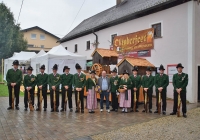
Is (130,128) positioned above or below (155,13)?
below

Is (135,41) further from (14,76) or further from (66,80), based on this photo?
(14,76)

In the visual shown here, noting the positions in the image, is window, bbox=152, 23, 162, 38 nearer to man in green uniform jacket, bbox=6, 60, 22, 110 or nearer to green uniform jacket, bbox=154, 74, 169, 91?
green uniform jacket, bbox=154, 74, 169, 91

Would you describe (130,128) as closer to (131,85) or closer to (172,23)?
(131,85)

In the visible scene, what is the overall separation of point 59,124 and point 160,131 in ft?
9.73

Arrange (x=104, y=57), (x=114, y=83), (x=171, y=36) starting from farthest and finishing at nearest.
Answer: (x=171, y=36) → (x=104, y=57) → (x=114, y=83)

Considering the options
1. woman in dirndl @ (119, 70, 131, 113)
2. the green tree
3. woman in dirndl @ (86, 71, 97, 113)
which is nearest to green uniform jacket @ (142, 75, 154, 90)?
woman in dirndl @ (119, 70, 131, 113)

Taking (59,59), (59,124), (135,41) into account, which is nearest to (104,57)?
(135,41)

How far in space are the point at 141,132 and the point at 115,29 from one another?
1287 centimetres

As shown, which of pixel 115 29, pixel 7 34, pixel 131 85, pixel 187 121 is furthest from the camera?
pixel 7 34

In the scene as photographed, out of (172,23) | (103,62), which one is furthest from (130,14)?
(103,62)

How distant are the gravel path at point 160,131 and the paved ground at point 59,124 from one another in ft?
1.20

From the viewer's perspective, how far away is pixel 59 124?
6.71 meters

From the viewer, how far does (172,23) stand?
43.3 feet

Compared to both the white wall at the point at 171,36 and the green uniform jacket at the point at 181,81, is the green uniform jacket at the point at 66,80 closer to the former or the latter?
the green uniform jacket at the point at 181,81
